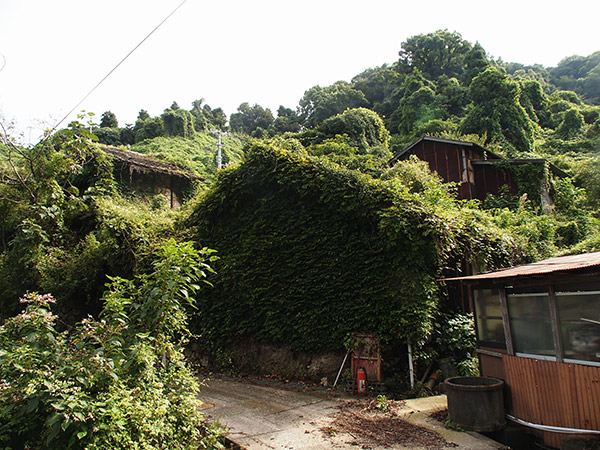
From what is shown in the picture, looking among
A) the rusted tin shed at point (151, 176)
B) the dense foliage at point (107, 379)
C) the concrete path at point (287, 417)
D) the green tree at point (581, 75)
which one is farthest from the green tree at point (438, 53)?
the dense foliage at point (107, 379)

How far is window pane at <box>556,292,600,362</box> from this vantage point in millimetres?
4598

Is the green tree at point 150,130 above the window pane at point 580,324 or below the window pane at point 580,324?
above

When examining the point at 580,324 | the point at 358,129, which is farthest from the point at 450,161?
the point at 358,129

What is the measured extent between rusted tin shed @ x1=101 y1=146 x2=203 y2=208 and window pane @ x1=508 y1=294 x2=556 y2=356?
15.7m

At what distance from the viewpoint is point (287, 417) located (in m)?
5.94

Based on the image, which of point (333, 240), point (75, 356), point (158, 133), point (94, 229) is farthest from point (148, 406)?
point (158, 133)

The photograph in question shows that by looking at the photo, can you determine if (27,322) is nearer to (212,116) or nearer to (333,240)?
(333,240)

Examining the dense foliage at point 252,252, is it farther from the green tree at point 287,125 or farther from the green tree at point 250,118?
the green tree at point 250,118

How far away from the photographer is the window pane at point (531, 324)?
519 cm

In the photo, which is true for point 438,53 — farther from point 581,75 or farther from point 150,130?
point 150,130

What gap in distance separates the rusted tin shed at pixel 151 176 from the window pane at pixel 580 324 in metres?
16.4

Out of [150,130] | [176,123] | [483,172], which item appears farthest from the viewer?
[150,130]

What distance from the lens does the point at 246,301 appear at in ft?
30.2

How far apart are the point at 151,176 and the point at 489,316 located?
15.6 m
